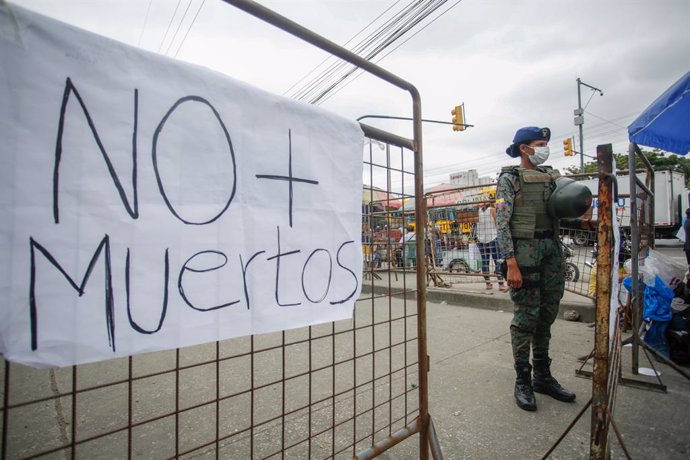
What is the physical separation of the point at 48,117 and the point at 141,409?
242cm

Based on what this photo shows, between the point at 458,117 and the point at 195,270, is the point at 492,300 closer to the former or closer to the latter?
the point at 195,270

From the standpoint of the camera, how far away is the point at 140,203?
944mm

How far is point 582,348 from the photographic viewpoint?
12.0 feet

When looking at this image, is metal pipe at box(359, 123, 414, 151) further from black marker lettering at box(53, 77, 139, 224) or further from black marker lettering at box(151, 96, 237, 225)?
black marker lettering at box(53, 77, 139, 224)

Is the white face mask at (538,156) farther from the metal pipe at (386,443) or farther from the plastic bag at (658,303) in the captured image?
the metal pipe at (386,443)

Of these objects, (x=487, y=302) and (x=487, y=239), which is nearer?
(x=487, y=302)

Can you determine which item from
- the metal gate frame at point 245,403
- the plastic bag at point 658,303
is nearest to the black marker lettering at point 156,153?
the metal gate frame at point 245,403

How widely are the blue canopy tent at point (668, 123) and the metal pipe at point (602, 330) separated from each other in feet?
7.61

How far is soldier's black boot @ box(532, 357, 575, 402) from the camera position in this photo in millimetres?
2543

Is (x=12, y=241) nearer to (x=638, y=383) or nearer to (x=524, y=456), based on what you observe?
(x=524, y=456)

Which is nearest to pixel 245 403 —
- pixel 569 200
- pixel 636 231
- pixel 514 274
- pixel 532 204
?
pixel 514 274

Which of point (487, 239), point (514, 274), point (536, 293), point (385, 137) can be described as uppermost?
point (385, 137)

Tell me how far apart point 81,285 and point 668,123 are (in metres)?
5.01

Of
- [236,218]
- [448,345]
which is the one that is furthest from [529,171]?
[236,218]
